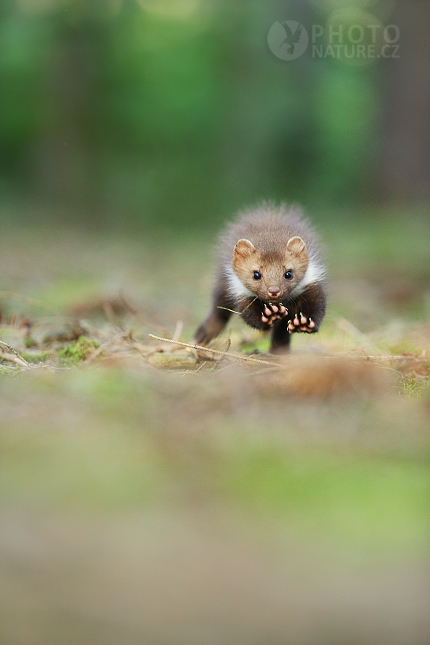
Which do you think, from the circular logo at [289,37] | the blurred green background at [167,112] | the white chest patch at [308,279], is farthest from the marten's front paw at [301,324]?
the blurred green background at [167,112]

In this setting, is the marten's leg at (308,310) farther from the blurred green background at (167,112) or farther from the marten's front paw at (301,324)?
the blurred green background at (167,112)

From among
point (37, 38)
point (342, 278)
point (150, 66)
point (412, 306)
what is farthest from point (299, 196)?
point (412, 306)

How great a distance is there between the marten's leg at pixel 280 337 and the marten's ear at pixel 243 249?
61 centimetres

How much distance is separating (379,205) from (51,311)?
12.1 m

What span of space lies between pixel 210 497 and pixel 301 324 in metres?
2.91

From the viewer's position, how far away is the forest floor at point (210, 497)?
8.01 feet

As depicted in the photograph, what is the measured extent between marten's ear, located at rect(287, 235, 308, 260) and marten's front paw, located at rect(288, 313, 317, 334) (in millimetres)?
505

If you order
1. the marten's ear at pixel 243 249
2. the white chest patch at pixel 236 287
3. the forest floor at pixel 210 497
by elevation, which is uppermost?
the marten's ear at pixel 243 249

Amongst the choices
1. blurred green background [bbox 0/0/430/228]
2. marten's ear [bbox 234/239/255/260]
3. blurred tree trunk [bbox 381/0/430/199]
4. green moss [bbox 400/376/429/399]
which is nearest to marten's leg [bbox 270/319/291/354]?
marten's ear [bbox 234/239/255/260]

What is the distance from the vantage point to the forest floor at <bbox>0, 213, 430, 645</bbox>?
8.01ft

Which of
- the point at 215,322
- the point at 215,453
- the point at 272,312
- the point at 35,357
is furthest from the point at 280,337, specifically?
the point at 215,453

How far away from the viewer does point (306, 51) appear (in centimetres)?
2322

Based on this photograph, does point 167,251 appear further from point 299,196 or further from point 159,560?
point 159,560

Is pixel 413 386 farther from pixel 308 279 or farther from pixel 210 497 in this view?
pixel 210 497
